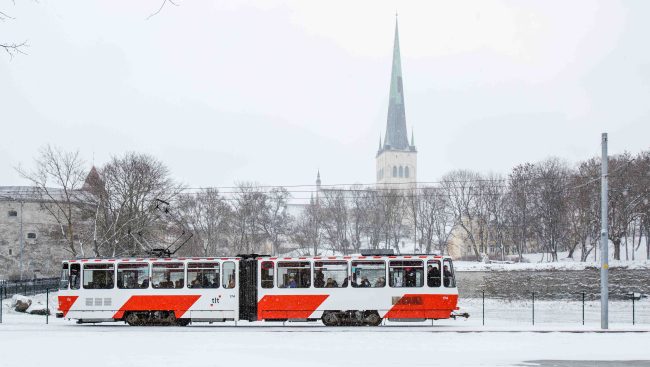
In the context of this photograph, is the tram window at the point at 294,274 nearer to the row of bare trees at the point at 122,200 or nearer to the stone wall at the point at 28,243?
the row of bare trees at the point at 122,200

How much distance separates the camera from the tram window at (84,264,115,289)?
1161 inches

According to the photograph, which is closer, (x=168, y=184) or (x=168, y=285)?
(x=168, y=285)

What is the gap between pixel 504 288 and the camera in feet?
213

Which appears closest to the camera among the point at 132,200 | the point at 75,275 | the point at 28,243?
the point at 75,275

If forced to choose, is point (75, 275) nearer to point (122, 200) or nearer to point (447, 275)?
point (447, 275)

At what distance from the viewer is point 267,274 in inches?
1142

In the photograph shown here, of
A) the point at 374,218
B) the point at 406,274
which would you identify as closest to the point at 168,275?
the point at 406,274

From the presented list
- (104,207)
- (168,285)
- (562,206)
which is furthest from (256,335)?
(562,206)

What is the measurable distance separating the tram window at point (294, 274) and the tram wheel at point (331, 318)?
154cm

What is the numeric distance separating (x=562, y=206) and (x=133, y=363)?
232 ft

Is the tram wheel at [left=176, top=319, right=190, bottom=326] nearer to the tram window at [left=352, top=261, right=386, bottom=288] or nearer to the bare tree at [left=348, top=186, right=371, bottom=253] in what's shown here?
the tram window at [left=352, top=261, right=386, bottom=288]

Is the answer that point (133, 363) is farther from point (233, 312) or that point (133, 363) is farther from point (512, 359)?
point (233, 312)

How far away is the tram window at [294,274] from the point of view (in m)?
28.8

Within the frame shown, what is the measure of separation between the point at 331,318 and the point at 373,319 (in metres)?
1.71
